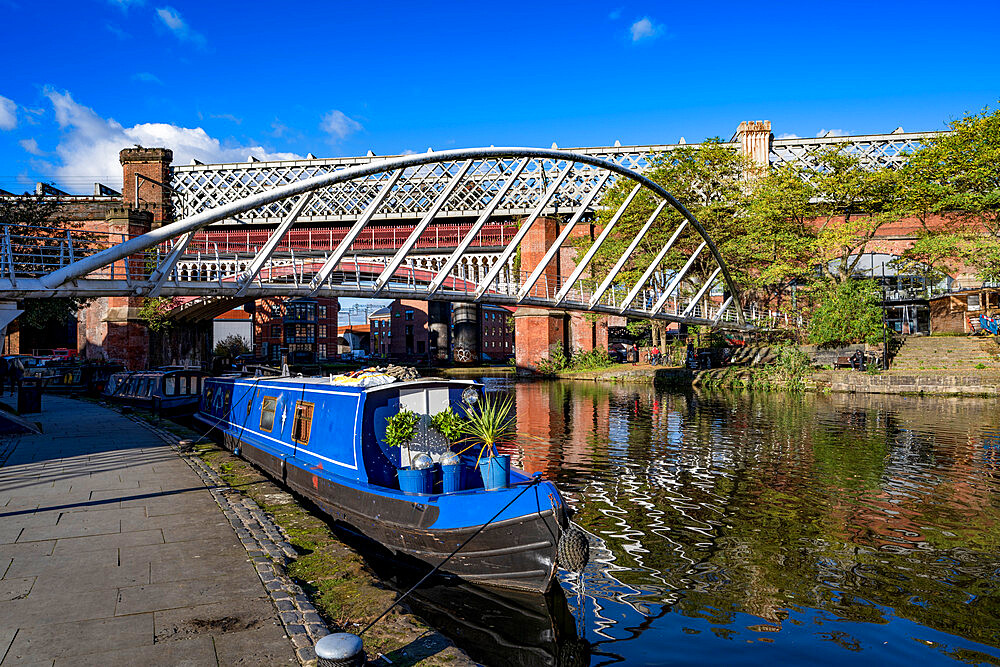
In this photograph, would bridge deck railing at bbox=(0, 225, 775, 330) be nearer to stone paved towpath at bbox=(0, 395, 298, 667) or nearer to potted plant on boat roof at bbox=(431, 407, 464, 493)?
stone paved towpath at bbox=(0, 395, 298, 667)

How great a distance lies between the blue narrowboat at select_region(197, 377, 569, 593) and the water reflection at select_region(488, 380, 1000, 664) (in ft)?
3.63

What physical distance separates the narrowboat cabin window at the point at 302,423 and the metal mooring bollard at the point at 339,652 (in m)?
7.90

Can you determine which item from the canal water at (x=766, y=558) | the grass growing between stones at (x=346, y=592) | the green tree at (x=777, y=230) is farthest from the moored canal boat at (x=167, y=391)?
the green tree at (x=777, y=230)

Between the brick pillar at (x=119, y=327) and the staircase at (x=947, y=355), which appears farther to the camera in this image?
the brick pillar at (x=119, y=327)

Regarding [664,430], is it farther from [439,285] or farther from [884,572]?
[884,572]

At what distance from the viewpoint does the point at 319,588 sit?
22.5 ft

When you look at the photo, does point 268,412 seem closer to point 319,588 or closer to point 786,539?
point 319,588

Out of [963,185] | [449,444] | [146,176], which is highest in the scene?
[146,176]

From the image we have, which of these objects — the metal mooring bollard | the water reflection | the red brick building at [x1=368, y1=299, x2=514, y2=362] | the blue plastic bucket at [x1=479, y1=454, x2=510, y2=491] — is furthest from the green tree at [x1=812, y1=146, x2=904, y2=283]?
the red brick building at [x1=368, y1=299, x2=514, y2=362]

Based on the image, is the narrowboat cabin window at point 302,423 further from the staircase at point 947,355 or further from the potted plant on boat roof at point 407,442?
the staircase at point 947,355

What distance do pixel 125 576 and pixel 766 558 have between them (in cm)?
800

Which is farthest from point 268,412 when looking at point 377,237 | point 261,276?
point 377,237

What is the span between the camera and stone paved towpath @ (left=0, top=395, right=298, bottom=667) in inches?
203

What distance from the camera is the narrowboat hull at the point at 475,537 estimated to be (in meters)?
7.52
